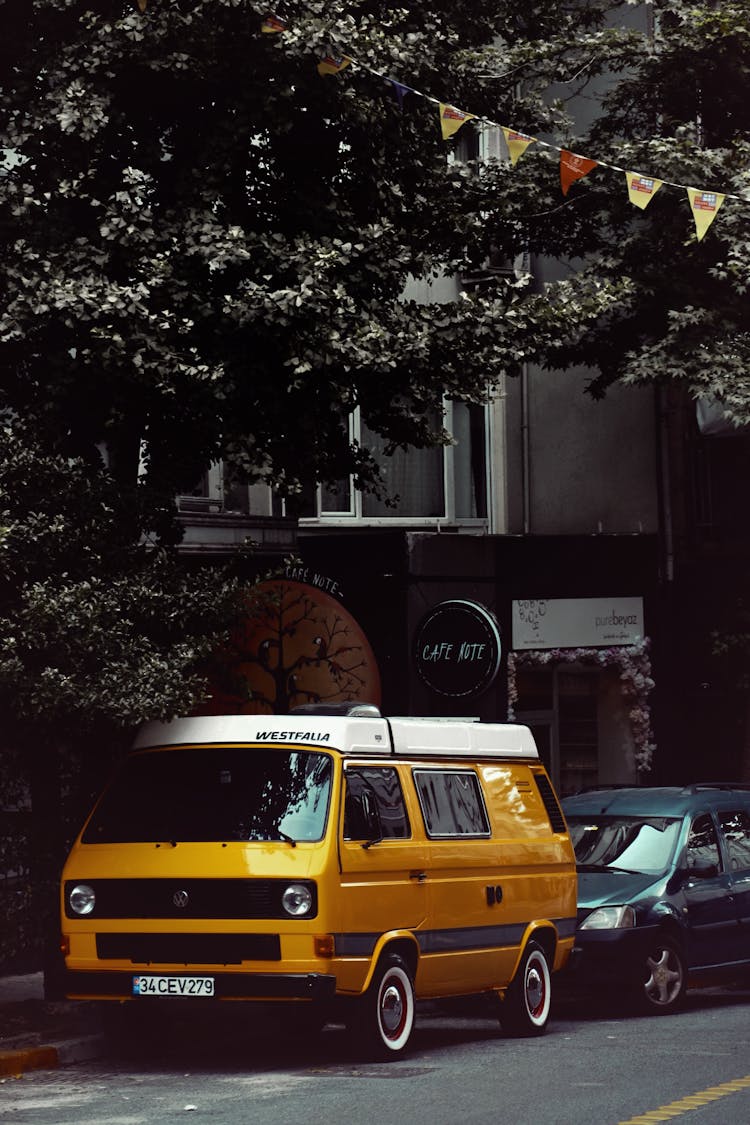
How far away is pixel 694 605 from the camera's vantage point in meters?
26.4

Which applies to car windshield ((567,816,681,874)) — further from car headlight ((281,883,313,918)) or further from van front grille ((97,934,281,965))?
van front grille ((97,934,281,965))

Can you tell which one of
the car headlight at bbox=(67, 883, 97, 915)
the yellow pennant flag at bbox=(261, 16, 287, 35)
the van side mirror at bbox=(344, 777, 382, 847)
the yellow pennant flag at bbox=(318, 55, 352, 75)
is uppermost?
the yellow pennant flag at bbox=(261, 16, 287, 35)

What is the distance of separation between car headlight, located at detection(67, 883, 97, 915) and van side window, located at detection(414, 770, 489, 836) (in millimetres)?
2281

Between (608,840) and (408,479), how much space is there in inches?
351

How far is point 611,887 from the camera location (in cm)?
1486

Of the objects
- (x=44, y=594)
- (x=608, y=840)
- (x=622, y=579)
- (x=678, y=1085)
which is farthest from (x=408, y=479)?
(x=678, y=1085)

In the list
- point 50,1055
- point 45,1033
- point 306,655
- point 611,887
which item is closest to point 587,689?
point 306,655

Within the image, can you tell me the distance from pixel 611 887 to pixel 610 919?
415mm

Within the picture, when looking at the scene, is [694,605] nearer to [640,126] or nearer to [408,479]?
[408,479]

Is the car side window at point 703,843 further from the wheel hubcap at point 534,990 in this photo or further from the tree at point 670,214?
the tree at point 670,214

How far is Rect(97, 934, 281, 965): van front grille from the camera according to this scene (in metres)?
11.1

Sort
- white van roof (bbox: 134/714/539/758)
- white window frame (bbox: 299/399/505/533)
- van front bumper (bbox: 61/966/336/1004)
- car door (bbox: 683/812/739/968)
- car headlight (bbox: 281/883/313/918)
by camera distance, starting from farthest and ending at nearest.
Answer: white window frame (bbox: 299/399/505/533), car door (bbox: 683/812/739/968), white van roof (bbox: 134/714/539/758), car headlight (bbox: 281/883/313/918), van front bumper (bbox: 61/966/336/1004)

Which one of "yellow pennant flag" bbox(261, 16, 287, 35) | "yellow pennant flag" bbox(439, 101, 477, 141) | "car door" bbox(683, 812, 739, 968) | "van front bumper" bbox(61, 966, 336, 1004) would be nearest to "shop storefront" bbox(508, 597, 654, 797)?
"car door" bbox(683, 812, 739, 968)

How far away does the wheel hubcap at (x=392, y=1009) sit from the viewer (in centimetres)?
1160
